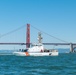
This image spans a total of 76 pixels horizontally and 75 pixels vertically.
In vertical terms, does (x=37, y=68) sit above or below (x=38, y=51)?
below

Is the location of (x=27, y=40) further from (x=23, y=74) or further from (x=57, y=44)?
(x=23, y=74)

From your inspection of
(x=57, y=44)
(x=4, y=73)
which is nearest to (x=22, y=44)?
(x=57, y=44)

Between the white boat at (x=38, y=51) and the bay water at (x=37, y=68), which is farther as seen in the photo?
the white boat at (x=38, y=51)

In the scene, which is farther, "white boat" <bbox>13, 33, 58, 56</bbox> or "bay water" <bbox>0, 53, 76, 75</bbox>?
"white boat" <bbox>13, 33, 58, 56</bbox>

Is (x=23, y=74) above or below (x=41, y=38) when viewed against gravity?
below

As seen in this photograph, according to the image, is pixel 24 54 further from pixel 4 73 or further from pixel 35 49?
pixel 4 73

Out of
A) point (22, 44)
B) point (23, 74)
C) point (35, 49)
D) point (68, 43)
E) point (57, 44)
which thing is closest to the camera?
point (23, 74)

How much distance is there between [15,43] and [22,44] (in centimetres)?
510

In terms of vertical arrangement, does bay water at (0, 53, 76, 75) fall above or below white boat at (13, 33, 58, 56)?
below

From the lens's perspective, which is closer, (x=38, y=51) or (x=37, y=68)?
(x=37, y=68)

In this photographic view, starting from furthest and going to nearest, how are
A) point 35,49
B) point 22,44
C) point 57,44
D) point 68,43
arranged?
point 68,43 → point 57,44 → point 22,44 → point 35,49

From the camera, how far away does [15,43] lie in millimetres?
166375

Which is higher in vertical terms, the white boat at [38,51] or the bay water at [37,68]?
the white boat at [38,51]

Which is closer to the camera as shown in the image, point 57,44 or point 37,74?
point 37,74
